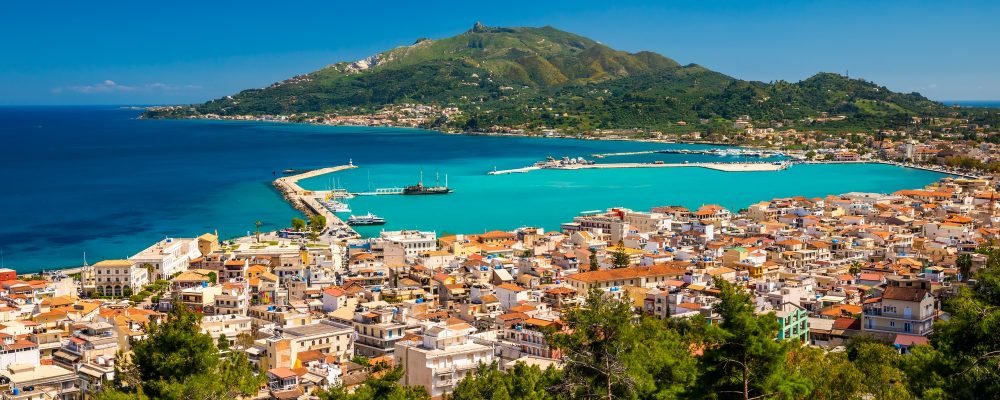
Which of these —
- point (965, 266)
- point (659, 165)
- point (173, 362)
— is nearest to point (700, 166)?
point (659, 165)

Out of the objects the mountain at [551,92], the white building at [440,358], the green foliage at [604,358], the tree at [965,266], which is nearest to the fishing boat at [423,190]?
the tree at [965,266]

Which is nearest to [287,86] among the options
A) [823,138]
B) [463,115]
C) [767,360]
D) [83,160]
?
[463,115]

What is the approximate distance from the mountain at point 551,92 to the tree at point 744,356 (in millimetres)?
86776

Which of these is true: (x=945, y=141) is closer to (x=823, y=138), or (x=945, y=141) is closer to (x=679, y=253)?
(x=823, y=138)

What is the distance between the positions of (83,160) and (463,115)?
58.8 m

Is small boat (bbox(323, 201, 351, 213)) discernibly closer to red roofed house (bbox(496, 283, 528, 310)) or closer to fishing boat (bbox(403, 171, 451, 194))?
fishing boat (bbox(403, 171, 451, 194))

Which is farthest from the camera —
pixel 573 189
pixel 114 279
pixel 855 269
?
pixel 573 189

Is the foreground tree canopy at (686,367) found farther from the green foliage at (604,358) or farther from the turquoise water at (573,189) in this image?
the turquoise water at (573,189)

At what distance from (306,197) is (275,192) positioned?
13.6 ft

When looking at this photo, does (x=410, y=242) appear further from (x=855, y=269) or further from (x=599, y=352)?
(x=599, y=352)

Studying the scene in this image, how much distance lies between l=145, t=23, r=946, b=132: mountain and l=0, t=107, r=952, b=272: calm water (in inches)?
810

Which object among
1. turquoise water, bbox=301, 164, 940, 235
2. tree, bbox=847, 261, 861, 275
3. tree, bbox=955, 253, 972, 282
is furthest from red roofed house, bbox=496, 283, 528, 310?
turquoise water, bbox=301, 164, 940, 235

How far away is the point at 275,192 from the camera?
4669 centimetres

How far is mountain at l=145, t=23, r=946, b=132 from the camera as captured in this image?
102938mm
